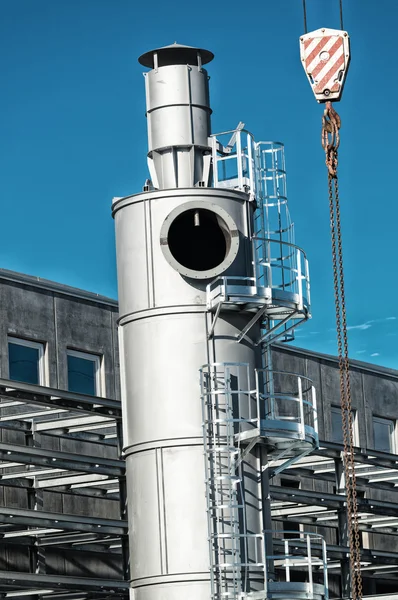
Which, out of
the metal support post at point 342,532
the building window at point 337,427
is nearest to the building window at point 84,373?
the metal support post at point 342,532

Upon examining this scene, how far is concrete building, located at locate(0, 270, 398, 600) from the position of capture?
36188 millimetres

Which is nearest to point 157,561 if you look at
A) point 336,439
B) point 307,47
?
point 307,47

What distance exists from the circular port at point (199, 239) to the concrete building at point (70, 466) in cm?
509

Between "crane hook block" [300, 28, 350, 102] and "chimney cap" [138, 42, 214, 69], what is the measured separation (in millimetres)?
5459

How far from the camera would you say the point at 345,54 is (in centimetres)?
3094

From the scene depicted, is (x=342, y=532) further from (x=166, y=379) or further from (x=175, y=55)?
(x=175, y=55)

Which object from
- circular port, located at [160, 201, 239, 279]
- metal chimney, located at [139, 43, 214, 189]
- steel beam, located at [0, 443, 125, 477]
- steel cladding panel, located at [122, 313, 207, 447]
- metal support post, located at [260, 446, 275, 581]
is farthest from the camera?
steel beam, located at [0, 443, 125, 477]

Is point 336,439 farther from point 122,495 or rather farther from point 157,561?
point 157,561

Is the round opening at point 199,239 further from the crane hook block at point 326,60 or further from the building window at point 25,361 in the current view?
the building window at point 25,361

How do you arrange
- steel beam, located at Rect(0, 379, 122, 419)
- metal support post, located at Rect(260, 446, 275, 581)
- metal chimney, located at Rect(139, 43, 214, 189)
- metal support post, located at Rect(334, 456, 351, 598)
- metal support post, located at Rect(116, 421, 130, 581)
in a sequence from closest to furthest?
metal support post, located at Rect(260, 446, 275, 581)
metal chimney, located at Rect(139, 43, 214, 189)
steel beam, located at Rect(0, 379, 122, 419)
metal support post, located at Rect(116, 421, 130, 581)
metal support post, located at Rect(334, 456, 351, 598)

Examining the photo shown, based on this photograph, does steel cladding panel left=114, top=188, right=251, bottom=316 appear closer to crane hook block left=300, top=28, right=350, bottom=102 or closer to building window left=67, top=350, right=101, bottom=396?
crane hook block left=300, top=28, right=350, bottom=102

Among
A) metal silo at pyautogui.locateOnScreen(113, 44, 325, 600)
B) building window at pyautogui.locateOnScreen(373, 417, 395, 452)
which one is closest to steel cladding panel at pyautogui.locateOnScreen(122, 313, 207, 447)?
metal silo at pyautogui.locateOnScreen(113, 44, 325, 600)

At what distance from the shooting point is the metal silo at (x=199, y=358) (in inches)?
1265

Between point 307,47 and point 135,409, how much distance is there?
29.4 ft
